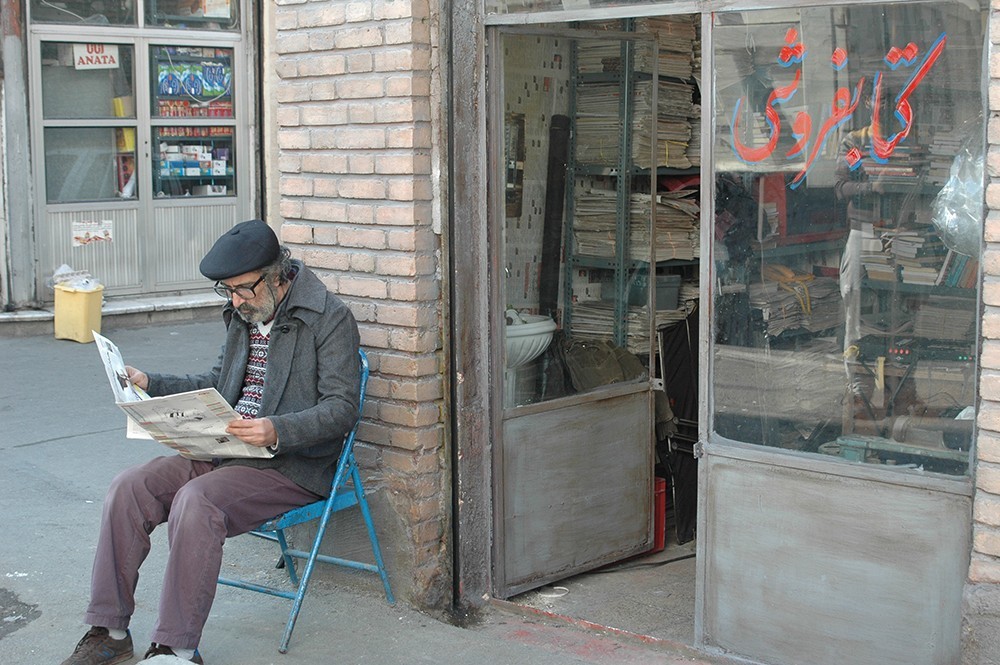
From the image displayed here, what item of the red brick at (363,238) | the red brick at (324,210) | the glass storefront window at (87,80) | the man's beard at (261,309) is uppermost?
the glass storefront window at (87,80)

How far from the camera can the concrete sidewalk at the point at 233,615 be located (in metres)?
4.35

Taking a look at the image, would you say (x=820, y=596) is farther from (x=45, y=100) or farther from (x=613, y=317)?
(x=45, y=100)

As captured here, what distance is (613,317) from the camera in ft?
18.0

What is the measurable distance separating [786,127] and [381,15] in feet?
4.97

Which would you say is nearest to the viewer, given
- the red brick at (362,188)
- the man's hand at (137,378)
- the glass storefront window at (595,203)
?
the man's hand at (137,378)

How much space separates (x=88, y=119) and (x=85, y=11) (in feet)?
2.76

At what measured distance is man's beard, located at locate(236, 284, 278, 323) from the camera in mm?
4359

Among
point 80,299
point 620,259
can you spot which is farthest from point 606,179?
point 80,299

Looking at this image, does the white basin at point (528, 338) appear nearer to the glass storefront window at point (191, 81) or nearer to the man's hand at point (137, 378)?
the man's hand at point (137, 378)

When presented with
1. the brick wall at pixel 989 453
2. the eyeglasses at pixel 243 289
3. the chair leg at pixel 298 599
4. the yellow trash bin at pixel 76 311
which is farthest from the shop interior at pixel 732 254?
the yellow trash bin at pixel 76 311

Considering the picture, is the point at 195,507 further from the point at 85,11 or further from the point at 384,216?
the point at 85,11

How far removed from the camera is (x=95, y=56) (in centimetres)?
1017

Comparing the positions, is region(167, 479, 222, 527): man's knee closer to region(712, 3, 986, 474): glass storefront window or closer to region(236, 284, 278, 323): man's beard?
region(236, 284, 278, 323): man's beard

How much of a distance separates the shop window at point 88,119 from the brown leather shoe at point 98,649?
21.8ft
